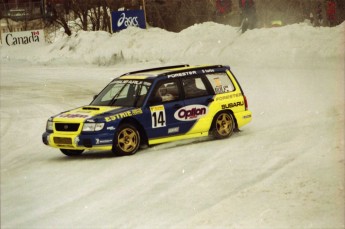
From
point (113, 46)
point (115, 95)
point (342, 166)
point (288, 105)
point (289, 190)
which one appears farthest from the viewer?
point (113, 46)

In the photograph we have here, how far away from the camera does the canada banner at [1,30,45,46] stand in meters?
42.2

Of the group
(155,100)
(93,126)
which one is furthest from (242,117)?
(93,126)

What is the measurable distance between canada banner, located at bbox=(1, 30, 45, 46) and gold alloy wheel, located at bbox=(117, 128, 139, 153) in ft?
96.4

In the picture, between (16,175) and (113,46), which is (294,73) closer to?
(113,46)

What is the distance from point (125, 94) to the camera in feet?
47.3

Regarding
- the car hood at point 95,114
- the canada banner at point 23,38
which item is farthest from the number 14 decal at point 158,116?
the canada banner at point 23,38

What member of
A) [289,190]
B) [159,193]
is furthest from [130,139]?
[289,190]

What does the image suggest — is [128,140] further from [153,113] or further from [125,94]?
[125,94]

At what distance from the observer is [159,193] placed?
36.4 feet

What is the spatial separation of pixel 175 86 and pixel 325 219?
5584 millimetres

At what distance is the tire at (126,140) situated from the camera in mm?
13469

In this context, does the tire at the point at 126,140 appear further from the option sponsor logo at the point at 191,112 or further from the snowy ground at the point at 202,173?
the option sponsor logo at the point at 191,112

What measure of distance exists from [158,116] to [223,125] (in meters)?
1.62

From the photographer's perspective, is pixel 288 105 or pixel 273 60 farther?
pixel 273 60
